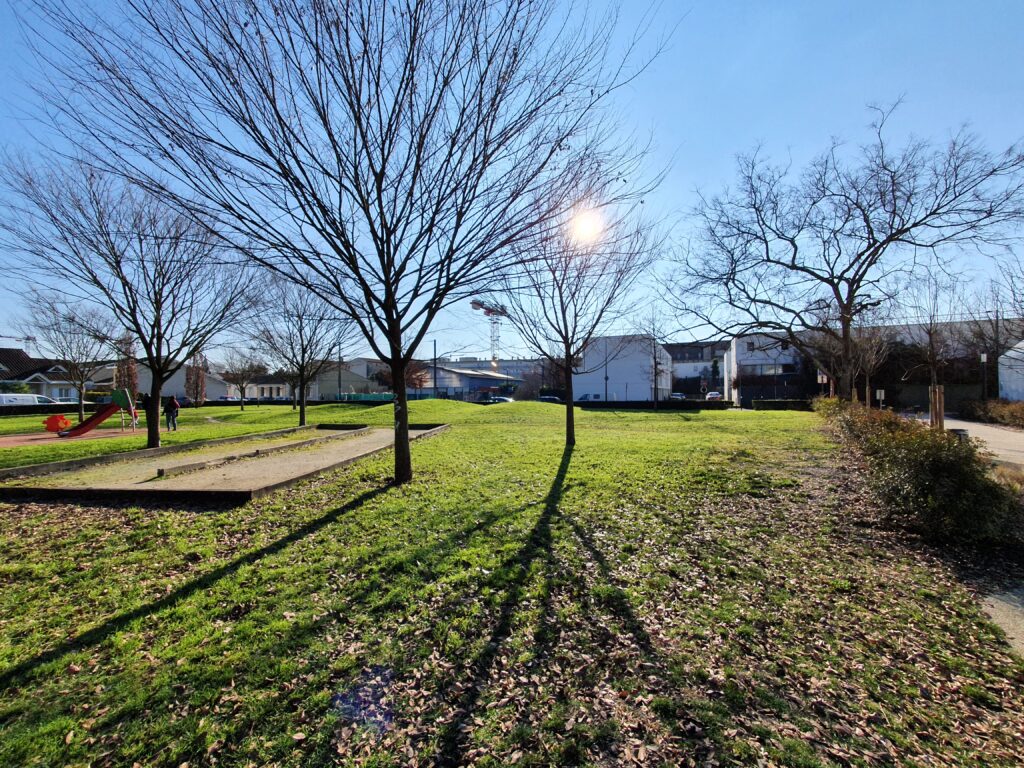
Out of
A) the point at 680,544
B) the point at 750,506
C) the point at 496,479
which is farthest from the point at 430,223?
the point at 750,506

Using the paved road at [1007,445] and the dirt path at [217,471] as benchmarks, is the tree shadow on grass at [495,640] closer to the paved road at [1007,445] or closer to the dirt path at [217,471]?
the dirt path at [217,471]

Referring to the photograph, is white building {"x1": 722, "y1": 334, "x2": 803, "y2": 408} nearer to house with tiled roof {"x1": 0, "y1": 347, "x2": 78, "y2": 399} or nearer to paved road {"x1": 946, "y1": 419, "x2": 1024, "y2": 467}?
paved road {"x1": 946, "y1": 419, "x2": 1024, "y2": 467}

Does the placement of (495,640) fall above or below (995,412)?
below

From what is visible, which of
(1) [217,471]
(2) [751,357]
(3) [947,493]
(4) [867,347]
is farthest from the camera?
(2) [751,357]

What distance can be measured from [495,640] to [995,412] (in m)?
30.6

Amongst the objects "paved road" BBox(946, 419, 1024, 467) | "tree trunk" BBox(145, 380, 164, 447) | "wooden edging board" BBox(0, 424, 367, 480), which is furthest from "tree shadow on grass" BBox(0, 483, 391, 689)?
"paved road" BBox(946, 419, 1024, 467)

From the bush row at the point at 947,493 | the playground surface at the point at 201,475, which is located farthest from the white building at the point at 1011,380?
the playground surface at the point at 201,475

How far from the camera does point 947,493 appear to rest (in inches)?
214

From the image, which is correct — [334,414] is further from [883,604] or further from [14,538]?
[883,604]

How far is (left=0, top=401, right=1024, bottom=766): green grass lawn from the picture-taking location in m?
2.41

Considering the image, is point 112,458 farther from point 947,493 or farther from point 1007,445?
point 1007,445

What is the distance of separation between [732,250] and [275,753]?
1979 centimetres

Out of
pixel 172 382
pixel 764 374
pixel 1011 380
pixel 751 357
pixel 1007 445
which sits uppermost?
pixel 751 357

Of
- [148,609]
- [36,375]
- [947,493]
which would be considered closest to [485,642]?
[148,609]
